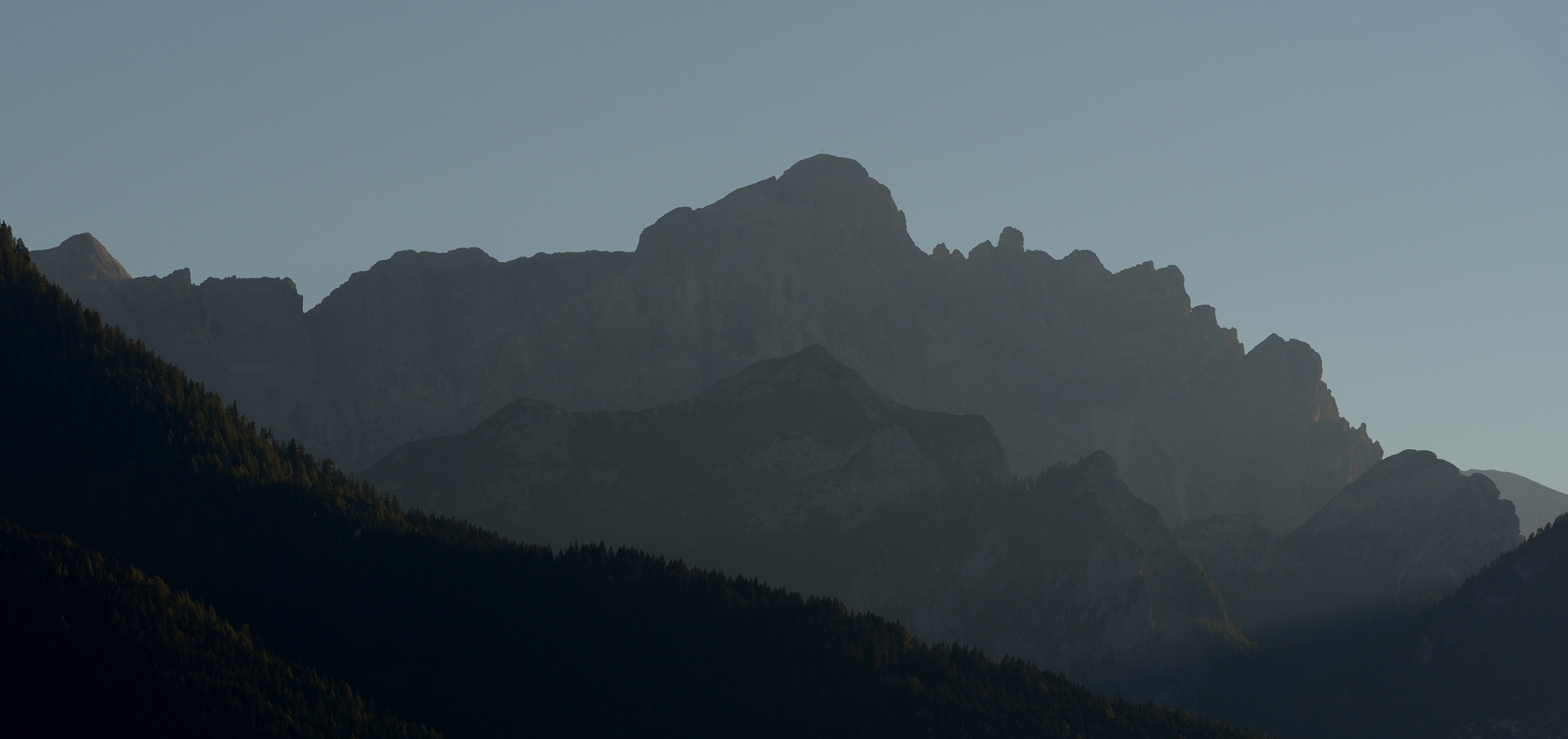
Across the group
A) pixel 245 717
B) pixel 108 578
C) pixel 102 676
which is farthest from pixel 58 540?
pixel 245 717

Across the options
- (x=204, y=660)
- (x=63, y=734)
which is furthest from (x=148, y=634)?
(x=63, y=734)

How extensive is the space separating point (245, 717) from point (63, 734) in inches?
694

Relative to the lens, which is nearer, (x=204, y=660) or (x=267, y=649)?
(x=204, y=660)

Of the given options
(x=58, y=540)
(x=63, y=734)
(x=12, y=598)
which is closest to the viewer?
(x=63, y=734)

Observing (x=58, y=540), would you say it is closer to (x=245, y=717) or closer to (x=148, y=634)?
(x=148, y=634)

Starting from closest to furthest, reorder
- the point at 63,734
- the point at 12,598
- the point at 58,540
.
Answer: the point at 63,734, the point at 12,598, the point at 58,540

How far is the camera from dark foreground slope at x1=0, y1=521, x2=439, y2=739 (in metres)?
167

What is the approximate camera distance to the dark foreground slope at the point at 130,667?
16700 centimetres

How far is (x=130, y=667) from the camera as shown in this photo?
569 ft

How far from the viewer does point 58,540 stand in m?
190

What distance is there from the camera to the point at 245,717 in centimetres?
17200

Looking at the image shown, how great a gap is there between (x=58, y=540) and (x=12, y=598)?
43.4 ft

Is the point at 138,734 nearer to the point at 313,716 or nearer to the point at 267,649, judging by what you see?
the point at 313,716

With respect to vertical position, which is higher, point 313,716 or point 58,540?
point 58,540
